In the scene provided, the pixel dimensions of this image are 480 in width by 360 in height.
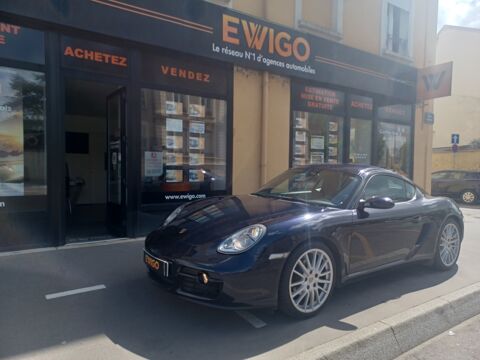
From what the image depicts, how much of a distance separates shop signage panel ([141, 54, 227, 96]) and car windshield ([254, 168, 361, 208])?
2886 mm

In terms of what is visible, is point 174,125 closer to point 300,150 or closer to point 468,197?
point 300,150

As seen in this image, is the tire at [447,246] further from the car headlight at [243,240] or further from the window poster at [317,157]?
the window poster at [317,157]

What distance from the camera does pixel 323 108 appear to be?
29.6 ft

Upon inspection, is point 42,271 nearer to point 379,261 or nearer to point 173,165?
point 173,165

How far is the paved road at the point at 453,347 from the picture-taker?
3.11 metres

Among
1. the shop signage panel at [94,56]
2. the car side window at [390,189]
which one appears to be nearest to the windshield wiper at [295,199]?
the car side window at [390,189]

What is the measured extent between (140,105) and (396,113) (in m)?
7.75

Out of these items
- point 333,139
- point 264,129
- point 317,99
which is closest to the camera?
point 264,129

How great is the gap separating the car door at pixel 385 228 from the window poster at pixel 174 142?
12.2ft

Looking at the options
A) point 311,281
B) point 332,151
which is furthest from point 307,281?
point 332,151

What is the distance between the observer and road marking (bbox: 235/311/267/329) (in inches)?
129

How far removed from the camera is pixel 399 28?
1083 cm

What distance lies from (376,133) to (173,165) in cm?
611

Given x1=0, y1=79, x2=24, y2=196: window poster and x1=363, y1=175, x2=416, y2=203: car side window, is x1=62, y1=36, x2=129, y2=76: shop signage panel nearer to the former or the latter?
x1=0, y1=79, x2=24, y2=196: window poster
